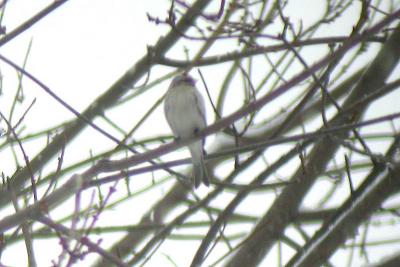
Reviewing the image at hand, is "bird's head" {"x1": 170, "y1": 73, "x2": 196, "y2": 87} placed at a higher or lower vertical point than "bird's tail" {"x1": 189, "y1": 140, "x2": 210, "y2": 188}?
higher

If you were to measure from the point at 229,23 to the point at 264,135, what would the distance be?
5.74 ft

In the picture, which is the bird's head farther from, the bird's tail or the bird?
the bird's tail

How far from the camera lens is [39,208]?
2762 millimetres

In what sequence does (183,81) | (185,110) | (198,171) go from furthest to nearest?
1. (183,81)
2. (185,110)
3. (198,171)

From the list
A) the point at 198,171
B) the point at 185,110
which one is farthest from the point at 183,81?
the point at 198,171

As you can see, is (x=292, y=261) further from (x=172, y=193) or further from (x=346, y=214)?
(x=172, y=193)

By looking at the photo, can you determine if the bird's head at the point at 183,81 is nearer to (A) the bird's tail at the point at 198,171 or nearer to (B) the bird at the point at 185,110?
(B) the bird at the point at 185,110

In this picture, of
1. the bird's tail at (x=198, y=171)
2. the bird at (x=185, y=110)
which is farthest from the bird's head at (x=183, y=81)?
the bird's tail at (x=198, y=171)

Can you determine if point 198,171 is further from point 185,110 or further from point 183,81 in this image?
point 183,81

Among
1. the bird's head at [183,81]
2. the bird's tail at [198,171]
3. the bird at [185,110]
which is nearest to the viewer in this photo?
the bird's tail at [198,171]

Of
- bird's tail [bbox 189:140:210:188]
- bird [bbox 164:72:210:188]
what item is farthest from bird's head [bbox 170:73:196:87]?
bird's tail [bbox 189:140:210:188]

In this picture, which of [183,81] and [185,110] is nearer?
[185,110]

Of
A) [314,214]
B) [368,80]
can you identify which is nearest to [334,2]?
[368,80]

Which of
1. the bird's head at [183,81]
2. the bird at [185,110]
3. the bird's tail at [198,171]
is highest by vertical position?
the bird's head at [183,81]
